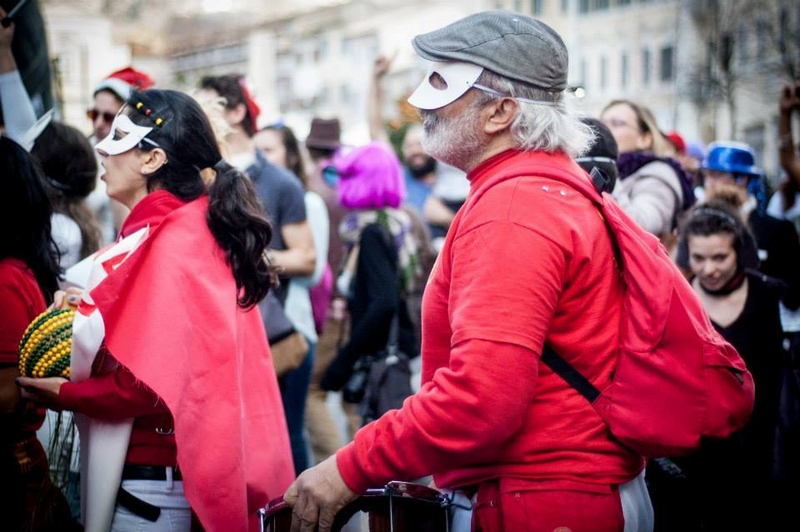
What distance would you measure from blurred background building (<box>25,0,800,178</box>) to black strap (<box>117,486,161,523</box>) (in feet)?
8.56

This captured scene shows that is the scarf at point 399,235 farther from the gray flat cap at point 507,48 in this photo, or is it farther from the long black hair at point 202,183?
the gray flat cap at point 507,48

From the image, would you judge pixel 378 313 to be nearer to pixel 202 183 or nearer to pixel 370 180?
pixel 370 180

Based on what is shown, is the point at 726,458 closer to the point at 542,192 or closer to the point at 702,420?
the point at 702,420

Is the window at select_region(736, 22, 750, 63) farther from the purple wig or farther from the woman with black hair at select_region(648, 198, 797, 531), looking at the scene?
the woman with black hair at select_region(648, 198, 797, 531)

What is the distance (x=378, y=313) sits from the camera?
5.66 meters

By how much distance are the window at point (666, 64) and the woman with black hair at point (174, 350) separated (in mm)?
44394

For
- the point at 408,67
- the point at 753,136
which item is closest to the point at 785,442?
the point at 753,136

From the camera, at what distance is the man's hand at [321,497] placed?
2.48 m

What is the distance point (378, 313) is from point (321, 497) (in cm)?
319

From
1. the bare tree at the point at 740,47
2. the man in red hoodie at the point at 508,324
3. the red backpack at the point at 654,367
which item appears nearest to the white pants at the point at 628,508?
the man in red hoodie at the point at 508,324

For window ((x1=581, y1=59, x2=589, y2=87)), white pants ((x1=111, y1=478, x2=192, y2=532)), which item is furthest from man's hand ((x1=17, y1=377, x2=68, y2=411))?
window ((x1=581, y1=59, x2=589, y2=87))

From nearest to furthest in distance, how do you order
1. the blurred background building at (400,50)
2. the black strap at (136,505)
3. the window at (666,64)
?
the black strap at (136,505) → the blurred background building at (400,50) → the window at (666,64)

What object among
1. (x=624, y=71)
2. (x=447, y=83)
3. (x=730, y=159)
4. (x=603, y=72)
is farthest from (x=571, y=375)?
(x=603, y=72)

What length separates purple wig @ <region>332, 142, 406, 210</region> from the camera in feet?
20.4
